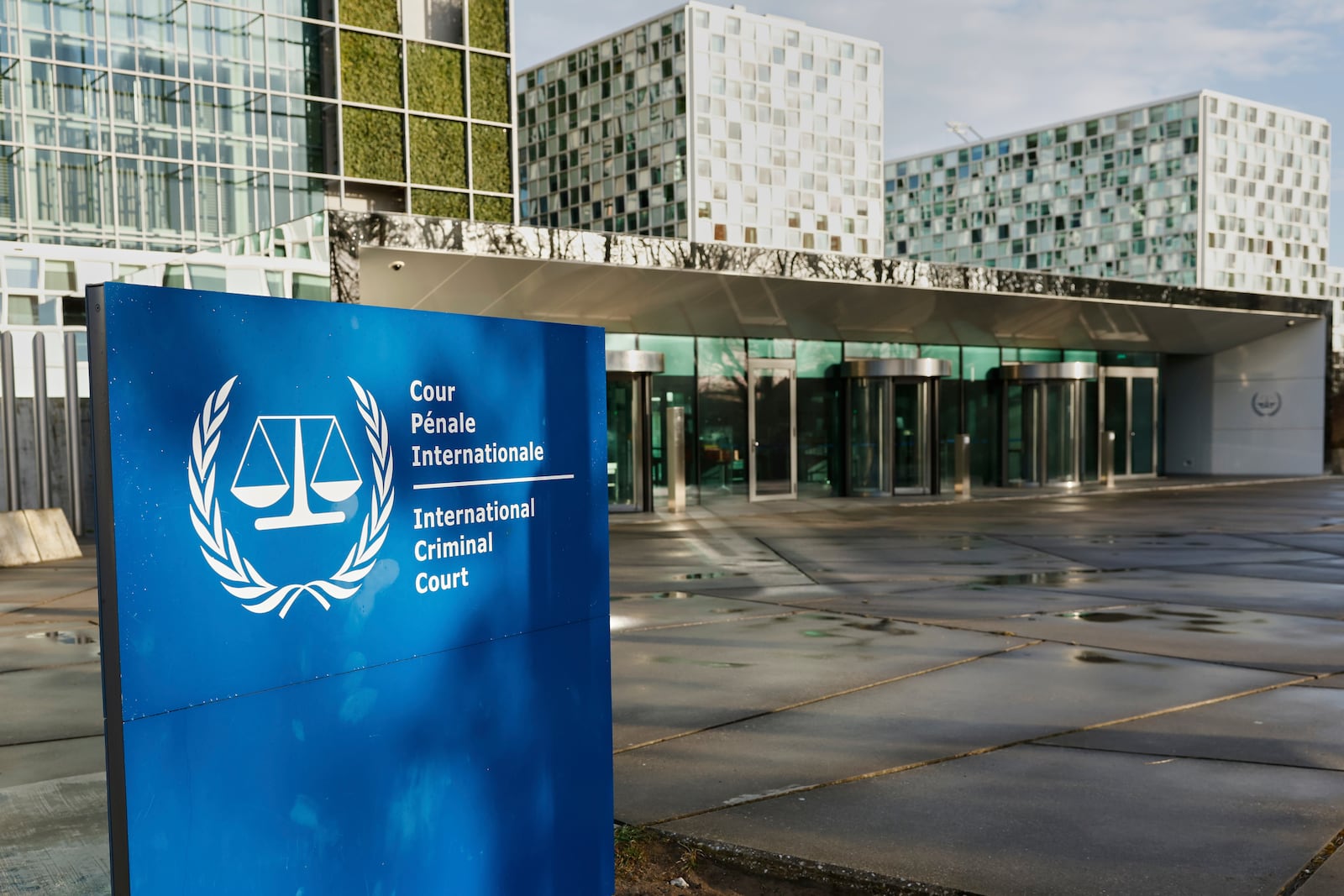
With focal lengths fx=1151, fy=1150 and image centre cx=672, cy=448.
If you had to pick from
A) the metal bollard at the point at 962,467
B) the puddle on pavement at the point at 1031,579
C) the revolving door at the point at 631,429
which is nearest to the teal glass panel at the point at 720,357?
the revolving door at the point at 631,429

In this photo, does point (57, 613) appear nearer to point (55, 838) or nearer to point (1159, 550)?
point (55, 838)

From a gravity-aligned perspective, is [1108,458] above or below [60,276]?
below

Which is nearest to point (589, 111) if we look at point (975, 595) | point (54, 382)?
point (54, 382)

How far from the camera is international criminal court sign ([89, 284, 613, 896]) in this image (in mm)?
2100

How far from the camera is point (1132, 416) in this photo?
28.6 metres

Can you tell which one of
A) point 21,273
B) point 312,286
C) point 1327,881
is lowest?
point 1327,881

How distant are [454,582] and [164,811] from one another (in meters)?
0.84

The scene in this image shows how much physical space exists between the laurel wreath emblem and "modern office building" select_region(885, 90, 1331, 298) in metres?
131

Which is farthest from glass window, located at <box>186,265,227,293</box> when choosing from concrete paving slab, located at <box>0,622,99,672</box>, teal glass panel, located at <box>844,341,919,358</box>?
teal glass panel, located at <box>844,341,919,358</box>

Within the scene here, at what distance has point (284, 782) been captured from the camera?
2365mm

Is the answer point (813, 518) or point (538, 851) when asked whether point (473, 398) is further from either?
point (813, 518)

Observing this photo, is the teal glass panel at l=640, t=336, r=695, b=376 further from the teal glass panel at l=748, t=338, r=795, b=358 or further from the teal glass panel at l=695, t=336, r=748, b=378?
the teal glass panel at l=748, t=338, r=795, b=358

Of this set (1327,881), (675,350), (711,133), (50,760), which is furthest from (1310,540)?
(711,133)

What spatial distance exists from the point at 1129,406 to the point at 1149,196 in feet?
374
